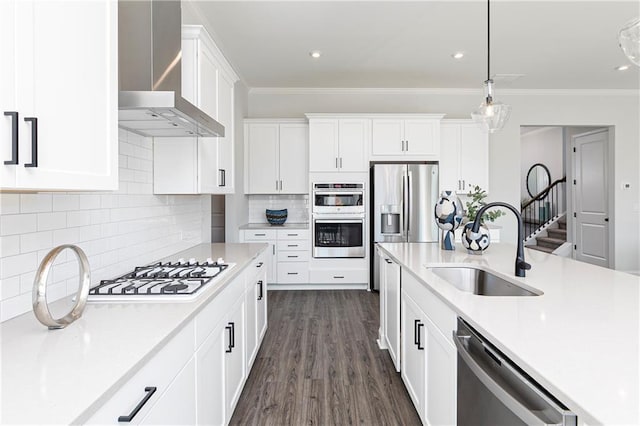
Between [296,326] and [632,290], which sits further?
[296,326]

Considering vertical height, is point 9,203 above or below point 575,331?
above

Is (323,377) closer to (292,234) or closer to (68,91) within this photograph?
(68,91)

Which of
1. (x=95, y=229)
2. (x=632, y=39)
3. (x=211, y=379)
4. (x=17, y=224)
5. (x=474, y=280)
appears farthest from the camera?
(x=474, y=280)

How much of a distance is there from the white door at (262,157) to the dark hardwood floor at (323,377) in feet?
6.58

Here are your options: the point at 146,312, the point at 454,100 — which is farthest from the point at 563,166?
the point at 146,312

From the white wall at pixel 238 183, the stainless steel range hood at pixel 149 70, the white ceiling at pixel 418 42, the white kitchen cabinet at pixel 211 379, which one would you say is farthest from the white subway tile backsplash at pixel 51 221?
the white wall at pixel 238 183

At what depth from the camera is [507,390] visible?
3.32 feet

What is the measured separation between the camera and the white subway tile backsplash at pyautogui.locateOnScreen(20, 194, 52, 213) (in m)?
1.39

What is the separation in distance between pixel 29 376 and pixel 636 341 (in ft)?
4.99

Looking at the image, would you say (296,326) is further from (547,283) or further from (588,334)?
(588,334)

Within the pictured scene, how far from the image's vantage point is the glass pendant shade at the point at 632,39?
1730 mm

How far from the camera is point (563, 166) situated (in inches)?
367

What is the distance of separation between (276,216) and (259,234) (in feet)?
1.39

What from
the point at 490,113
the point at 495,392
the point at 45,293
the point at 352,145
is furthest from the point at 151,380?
the point at 352,145
